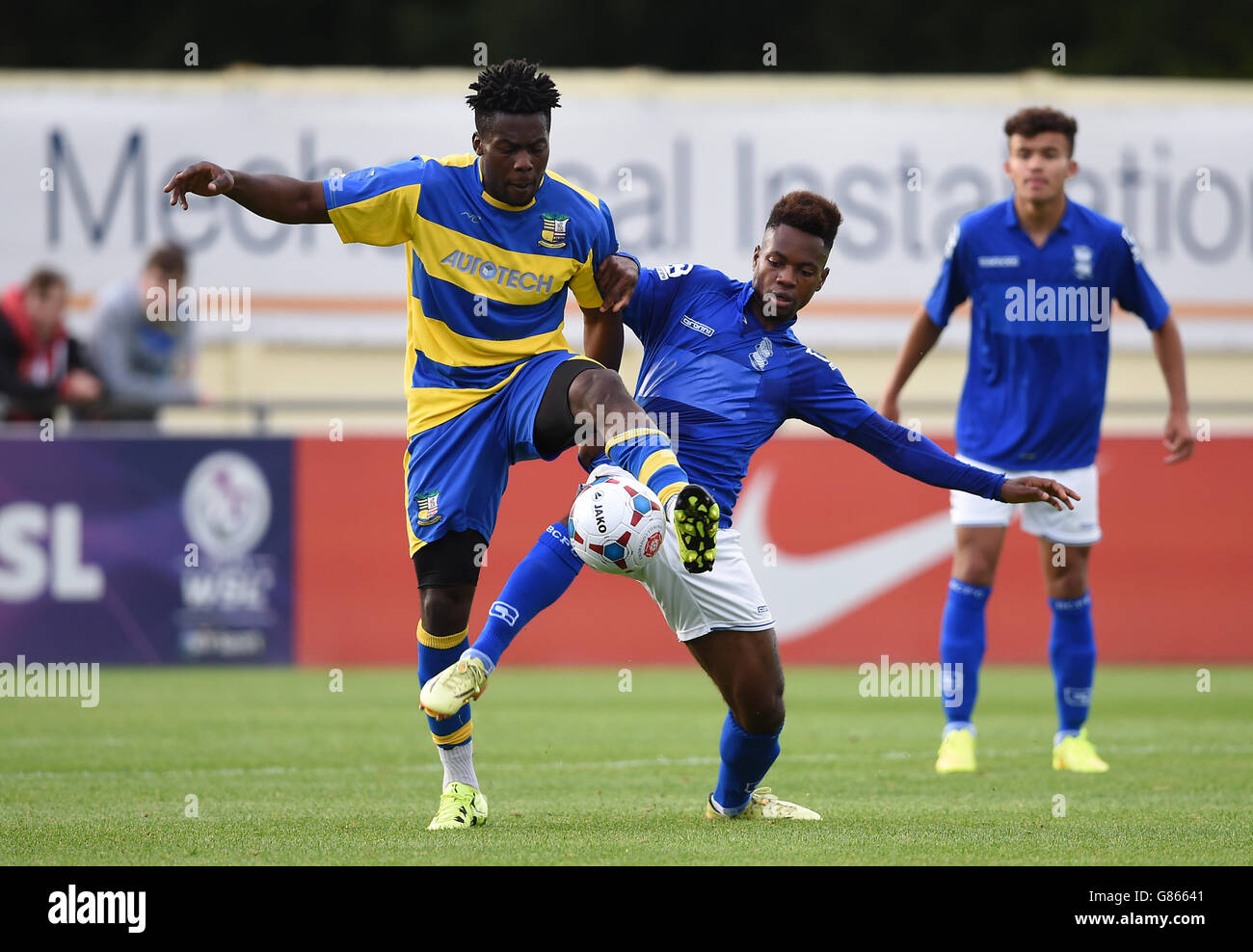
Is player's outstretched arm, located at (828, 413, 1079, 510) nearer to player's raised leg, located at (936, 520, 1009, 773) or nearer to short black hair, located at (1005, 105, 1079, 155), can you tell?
player's raised leg, located at (936, 520, 1009, 773)

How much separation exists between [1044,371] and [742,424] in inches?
89.0

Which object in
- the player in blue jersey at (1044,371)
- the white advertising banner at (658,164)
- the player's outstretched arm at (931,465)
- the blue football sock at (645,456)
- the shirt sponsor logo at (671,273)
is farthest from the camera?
the white advertising banner at (658,164)

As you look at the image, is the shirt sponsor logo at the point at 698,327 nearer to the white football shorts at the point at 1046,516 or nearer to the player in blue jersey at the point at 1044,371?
the player in blue jersey at the point at 1044,371

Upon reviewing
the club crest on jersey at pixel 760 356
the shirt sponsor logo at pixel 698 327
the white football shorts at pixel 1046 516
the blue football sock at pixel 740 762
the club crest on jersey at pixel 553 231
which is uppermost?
the club crest on jersey at pixel 553 231

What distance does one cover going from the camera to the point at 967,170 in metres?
17.2

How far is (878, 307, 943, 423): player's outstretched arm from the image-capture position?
24.8 feet

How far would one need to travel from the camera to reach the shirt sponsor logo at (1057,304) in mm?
7574

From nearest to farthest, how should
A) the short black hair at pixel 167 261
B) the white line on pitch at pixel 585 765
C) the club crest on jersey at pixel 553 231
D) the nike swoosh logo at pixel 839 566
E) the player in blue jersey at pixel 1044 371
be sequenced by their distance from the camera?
the club crest on jersey at pixel 553 231
the white line on pitch at pixel 585 765
the player in blue jersey at pixel 1044 371
the short black hair at pixel 167 261
the nike swoosh logo at pixel 839 566

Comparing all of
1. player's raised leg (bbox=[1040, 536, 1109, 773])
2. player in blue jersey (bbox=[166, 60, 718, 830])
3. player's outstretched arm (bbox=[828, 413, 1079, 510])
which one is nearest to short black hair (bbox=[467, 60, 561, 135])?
player in blue jersey (bbox=[166, 60, 718, 830])

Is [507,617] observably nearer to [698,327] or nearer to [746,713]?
[746,713]

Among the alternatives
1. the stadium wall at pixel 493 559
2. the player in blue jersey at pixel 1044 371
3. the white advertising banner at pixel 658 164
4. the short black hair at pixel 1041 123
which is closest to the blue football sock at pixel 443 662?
the player in blue jersey at pixel 1044 371

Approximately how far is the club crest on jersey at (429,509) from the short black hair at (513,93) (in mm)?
1191

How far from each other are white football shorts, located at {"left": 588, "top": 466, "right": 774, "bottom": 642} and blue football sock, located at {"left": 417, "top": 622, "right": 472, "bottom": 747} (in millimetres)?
658
